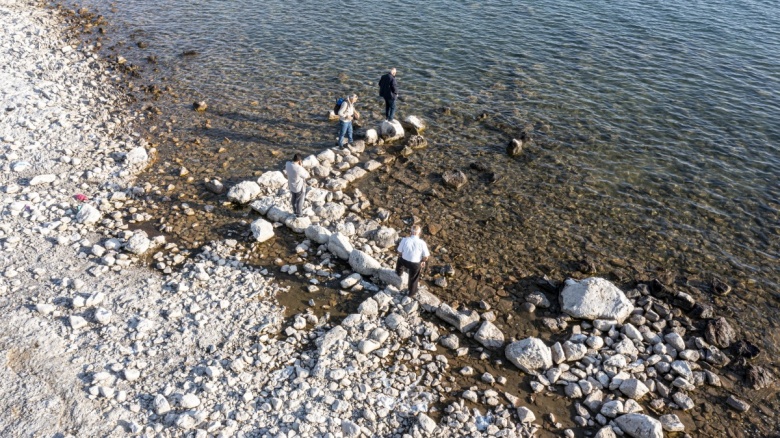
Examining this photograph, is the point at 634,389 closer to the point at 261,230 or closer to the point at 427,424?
the point at 427,424

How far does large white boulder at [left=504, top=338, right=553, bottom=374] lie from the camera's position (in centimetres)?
1339

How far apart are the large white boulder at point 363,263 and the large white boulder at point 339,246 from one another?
288mm

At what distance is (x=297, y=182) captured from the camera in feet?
56.6

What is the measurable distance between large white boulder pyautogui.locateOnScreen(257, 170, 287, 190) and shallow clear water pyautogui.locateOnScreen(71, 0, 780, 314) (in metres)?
1.38

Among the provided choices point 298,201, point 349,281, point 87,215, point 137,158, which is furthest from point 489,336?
point 137,158

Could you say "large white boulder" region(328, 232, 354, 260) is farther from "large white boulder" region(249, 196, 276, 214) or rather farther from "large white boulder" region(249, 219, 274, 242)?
"large white boulder" region(249, 196, 276, 214)

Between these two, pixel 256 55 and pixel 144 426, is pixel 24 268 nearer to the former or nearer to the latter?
pixel 144 426

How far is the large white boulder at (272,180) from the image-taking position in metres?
19.7

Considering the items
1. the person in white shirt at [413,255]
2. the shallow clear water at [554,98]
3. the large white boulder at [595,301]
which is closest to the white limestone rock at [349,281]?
the person in white shirt at [413,255]

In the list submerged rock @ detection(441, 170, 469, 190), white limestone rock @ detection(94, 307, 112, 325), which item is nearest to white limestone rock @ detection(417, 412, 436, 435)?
white limestone rock @ detection(94, 307, 112, 325)

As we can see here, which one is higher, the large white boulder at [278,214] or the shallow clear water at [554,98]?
the shallow clear water at [554,98]

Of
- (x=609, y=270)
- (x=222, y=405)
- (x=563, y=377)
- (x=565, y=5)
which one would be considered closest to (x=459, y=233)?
(x=609, y=270)

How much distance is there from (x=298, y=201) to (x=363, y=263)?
360 cm

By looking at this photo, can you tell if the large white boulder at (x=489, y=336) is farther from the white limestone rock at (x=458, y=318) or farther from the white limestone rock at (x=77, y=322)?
the white limestone rock at (x=77, y=322)
